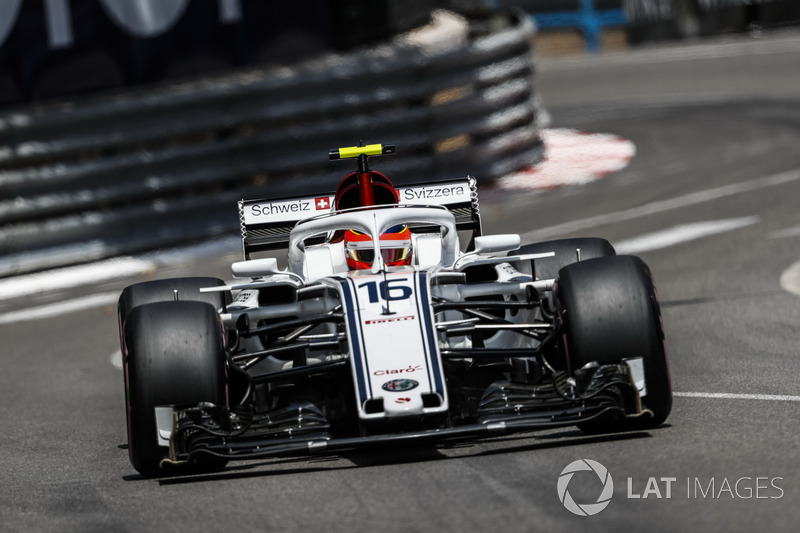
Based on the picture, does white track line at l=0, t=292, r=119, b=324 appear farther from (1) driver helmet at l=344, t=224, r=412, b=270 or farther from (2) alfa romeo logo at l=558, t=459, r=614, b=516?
(2) alfa romeo logo at l=558, t=459, r=614, b=516

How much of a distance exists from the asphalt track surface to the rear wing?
138 centimetres

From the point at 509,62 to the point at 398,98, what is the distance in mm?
2384

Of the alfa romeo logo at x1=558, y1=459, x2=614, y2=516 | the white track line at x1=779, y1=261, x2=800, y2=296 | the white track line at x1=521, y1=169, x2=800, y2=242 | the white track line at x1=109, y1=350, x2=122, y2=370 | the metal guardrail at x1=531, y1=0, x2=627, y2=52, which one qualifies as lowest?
the metal guardrail at x1=531, y1=0, x2=627, y2=52

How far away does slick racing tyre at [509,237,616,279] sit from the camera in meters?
8.50

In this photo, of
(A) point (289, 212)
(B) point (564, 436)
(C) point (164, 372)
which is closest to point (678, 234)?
(A) point (289, 212)

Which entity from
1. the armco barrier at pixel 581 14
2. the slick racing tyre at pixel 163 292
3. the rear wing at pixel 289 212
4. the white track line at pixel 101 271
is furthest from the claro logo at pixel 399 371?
the armco barrier at pixel 581 14

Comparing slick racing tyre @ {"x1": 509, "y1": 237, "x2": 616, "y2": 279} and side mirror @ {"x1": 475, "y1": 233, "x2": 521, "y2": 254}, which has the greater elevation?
side mirror @ {"x1": 475, "y1": 233, "x2": 521, "y2": 254}

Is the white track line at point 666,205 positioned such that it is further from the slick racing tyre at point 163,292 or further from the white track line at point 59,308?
the slick racing tyre at point 163,292

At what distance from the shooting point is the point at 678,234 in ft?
43.7

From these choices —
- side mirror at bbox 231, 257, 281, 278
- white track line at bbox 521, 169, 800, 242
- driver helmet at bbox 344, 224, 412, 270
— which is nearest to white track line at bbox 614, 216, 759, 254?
white track line at bbox 521, 169, 800, 242

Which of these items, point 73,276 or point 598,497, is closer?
point 598,497

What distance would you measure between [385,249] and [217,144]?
6.51 metres

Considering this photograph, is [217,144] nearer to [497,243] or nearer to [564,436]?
[497,243]

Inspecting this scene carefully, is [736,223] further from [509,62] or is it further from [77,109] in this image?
[77,109]
